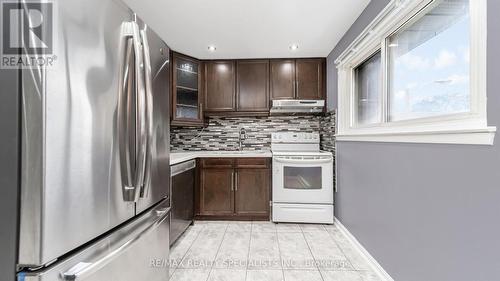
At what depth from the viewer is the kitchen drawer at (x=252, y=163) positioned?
9.54ft

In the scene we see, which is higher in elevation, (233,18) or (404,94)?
(233,18)

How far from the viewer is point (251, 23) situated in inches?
88.7

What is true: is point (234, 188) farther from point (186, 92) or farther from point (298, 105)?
point (186, 92)

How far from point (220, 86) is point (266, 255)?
2.28 m

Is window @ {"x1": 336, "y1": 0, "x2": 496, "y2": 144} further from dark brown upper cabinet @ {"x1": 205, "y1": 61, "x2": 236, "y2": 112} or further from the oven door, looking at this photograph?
dark brown upper cabinet @ {"x1": 205, "y1": 61, "x2": 236, "y2": 112}

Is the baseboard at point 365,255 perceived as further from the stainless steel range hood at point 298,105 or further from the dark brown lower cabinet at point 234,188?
the stainless steel range hood at point 298,105

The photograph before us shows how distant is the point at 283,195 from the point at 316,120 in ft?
4.37

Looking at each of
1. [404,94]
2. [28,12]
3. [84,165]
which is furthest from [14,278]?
[404,94]

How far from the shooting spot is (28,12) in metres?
0.63

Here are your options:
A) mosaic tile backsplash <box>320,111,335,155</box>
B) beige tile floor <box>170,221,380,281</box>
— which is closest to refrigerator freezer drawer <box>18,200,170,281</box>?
beige tile floor <box>170,221,380,281</box>

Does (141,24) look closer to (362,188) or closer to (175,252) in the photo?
(175,252)

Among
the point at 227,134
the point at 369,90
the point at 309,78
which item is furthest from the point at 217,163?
the point at 369,90

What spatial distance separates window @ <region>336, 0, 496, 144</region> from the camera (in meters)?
1.01

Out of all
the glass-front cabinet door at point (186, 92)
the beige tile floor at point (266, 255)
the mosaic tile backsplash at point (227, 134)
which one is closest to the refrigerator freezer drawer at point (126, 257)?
the beige tile floor at point (266, 255)
